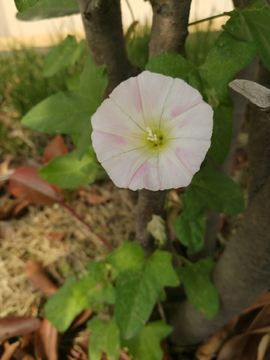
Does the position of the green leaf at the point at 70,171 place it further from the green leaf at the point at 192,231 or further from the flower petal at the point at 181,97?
the flower petal at the point at 181,97

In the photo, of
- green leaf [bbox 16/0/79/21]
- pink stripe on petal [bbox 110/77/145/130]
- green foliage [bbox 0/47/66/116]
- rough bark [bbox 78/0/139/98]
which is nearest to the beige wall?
green foliage [bbox 0/47/66/116]

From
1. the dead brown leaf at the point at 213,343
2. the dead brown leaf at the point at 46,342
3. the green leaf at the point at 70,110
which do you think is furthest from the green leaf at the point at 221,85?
the dead brown leaf at the point at 46,342

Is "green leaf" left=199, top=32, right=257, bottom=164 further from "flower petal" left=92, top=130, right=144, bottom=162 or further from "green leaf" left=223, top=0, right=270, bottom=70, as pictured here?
"flower petal" left=92, top=130, right=144, bottom=162

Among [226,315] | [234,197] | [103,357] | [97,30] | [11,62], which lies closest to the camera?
[97,30]

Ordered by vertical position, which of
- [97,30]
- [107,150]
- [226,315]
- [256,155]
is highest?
[97,30]

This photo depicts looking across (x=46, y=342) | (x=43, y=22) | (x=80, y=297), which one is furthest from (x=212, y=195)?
(x=43, y=22)

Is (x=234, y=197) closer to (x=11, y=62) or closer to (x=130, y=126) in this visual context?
(x=130, y=126)

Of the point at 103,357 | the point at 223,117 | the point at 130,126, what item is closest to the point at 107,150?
the point at 130,126
